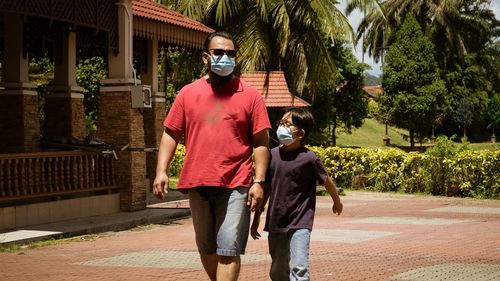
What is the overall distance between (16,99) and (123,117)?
2525 mm

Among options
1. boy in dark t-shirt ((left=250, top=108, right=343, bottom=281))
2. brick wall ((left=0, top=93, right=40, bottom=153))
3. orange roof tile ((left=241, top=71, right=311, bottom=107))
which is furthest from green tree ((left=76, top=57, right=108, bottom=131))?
boy in dark t-shirt ((left=250, top=108, right=343, bottom=281))

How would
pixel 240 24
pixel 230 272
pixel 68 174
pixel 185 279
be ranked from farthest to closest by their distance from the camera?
1. pixel 240 24
2. pixel 68 174
3. pixel 185 279
4. pixel 230 272

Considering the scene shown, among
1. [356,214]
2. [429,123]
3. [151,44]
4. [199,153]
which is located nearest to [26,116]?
[151,44]

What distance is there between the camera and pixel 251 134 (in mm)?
6047

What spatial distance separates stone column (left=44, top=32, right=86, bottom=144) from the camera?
19125mm

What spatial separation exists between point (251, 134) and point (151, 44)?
16.3 meters

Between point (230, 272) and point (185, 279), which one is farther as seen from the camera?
point (185, 279)

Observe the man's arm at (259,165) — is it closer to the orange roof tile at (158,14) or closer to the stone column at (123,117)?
the stone column at (123,117)

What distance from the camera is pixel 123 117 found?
16.7 m

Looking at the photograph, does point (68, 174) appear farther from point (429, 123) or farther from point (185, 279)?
point (429, 123)

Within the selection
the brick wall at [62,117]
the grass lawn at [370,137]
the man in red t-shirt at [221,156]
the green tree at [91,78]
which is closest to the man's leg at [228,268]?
the man in red t-shirt at [221,156]

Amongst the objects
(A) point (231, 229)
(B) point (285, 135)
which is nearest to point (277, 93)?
(B) point (285, 135)

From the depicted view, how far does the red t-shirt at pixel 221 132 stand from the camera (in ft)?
19.4

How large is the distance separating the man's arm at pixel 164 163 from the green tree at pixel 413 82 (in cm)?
5499
